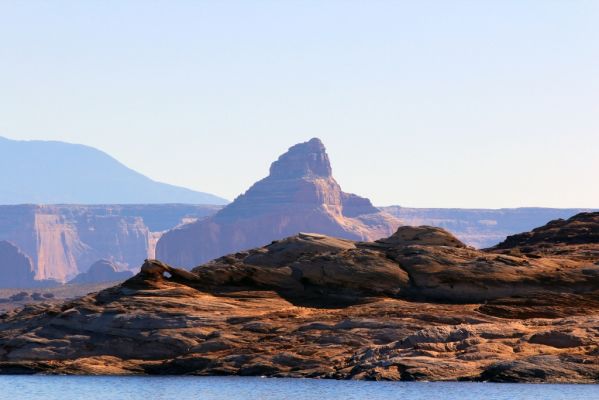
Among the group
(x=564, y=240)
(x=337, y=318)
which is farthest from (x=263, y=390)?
(x=564, y=240)

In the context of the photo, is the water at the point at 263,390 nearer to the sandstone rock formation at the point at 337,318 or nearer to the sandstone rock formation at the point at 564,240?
the sandstone rock formation at the point at 337,318

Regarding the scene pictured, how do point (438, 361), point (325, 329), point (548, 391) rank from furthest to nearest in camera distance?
point (325, 329)
point (438, 361)
point (548, 391)

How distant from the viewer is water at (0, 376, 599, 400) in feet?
236

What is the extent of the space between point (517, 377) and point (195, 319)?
84.0ft

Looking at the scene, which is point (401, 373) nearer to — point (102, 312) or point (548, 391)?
point (548, 391)

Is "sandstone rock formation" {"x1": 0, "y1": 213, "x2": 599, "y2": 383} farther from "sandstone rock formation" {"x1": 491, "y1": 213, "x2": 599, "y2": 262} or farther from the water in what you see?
"sandstone rock formation" {"x1": 491, "y1": 213, "x2": 599, "y2": 262}

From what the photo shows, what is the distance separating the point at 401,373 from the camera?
261 ft

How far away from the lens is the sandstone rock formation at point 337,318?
82.1 m

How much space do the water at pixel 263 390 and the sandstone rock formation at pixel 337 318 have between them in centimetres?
253

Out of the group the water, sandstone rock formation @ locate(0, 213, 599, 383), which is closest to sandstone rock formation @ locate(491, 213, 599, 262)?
sandstone rock formation @ locate(0, 213, 599, 383)

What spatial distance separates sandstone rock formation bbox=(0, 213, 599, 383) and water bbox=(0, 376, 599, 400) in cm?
253

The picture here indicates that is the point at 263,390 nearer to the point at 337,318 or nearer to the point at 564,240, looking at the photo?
the point at 337,318

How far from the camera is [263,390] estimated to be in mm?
77562

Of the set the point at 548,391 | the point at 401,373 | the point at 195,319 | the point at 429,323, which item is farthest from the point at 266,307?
the point at 548,391
